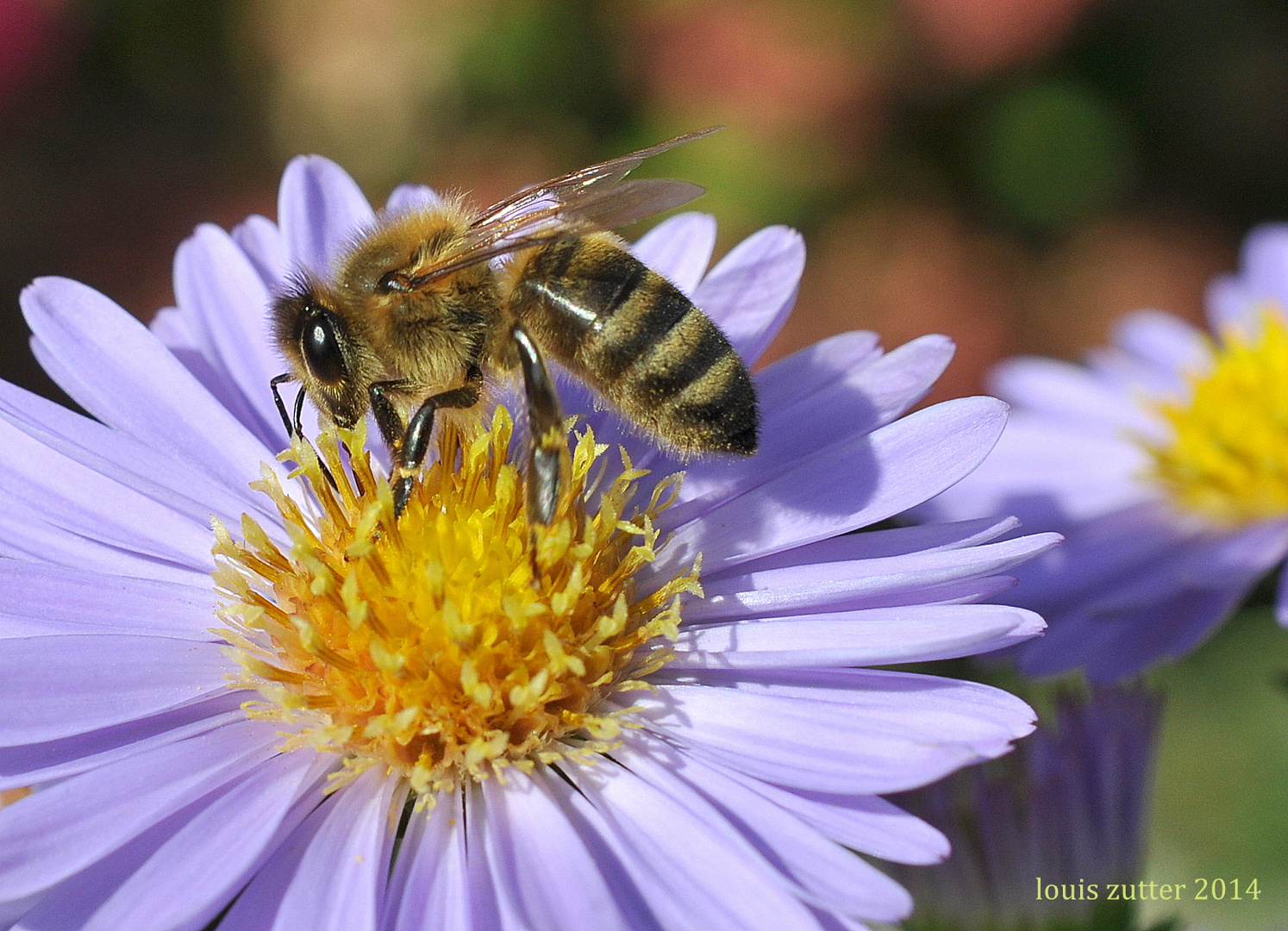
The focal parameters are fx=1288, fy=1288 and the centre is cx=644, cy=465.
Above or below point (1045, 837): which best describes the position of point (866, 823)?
above

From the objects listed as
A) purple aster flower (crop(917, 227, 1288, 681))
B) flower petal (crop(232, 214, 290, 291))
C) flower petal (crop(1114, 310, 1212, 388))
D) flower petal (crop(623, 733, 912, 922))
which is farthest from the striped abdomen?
flower petal (crop(1114, 310, 1212, 388))

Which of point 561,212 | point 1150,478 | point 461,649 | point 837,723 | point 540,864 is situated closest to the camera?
point 540,864

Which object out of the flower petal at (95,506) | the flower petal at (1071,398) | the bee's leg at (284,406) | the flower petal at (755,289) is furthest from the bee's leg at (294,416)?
the flower petal at (1071,398)

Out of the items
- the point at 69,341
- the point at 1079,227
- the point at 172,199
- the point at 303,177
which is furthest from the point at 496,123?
the point at 69,341

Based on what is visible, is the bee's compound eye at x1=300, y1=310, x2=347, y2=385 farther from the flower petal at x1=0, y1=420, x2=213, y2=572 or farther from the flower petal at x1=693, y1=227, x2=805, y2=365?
the flower petal at x1=693, y1=227, x2=805, y2=365

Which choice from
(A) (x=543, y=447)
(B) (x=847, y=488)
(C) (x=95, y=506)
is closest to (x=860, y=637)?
(B) (x=847, y=488)

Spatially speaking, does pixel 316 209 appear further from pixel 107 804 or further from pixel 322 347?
pixel 107 804
